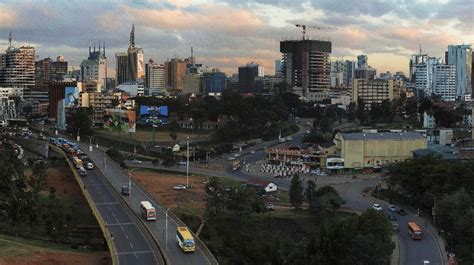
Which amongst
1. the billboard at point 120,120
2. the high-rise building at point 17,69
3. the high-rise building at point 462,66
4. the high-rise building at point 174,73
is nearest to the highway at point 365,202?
the billboard at point 120,120

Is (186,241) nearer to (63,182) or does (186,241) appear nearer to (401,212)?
(401,212)

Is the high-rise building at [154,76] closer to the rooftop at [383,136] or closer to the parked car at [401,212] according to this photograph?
the rooftop at [383,136]

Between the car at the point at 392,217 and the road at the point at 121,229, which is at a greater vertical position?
the road at the point at 121,229

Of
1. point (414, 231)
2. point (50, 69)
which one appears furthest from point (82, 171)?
point (50, 69)

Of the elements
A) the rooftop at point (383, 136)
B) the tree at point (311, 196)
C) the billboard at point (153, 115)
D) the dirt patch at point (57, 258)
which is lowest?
the dirt patch at point (57, 258)

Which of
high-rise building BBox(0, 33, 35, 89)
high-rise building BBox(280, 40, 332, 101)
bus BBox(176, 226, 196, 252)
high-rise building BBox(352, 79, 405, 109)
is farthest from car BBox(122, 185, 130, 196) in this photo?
high-rise building BBox(0, 33, 35, 89)

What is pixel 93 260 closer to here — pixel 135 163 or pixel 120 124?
pixel 135 163
